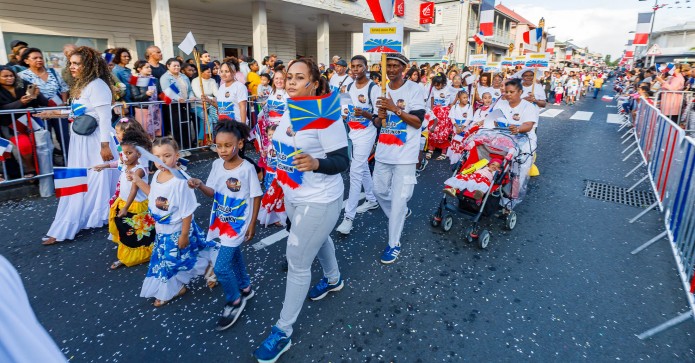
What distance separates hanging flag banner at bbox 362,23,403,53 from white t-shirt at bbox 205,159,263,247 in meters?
2.03

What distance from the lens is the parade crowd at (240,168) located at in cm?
248

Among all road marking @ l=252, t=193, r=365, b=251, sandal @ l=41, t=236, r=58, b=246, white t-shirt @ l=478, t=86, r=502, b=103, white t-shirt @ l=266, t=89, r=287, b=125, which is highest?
white t-shirt @ l=478, t=86, r=502, b=103

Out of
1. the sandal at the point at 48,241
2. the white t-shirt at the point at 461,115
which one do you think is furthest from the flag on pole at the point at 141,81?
the white t-shirt at the point at 461,115

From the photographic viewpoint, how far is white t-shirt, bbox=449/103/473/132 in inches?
317

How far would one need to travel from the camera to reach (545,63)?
36.5 ft

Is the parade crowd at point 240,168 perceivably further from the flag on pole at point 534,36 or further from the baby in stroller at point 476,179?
Answer: the flag on pole at point 534,36

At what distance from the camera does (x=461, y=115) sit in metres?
8.12

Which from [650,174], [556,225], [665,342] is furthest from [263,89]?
[665,342]

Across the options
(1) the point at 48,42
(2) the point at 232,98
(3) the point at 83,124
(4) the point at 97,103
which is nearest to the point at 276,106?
(2) the point at 232,98

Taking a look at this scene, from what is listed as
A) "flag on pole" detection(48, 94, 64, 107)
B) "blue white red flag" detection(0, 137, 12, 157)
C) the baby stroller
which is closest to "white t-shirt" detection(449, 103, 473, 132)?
the baby stroller

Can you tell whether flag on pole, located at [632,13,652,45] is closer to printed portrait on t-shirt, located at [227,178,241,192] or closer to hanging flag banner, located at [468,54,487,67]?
hanging flag banner, located at [468,54,487,67]

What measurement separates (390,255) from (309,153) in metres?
1.92

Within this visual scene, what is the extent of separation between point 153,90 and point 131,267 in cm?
431

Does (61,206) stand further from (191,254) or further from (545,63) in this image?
(545,63)
